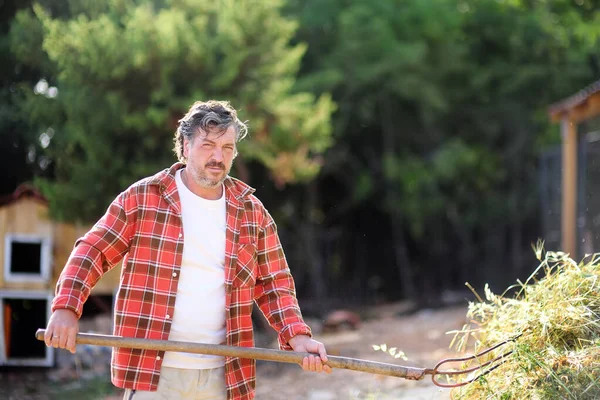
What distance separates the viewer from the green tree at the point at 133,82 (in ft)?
25.7

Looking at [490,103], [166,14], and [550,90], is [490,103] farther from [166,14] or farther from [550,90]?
[166,14]

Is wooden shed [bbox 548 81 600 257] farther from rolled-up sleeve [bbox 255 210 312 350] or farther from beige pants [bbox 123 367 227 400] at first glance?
beige pants [bbox 123 367 227 400]

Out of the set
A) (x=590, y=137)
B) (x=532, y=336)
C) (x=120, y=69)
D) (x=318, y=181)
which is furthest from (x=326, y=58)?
(x=532, y=336)

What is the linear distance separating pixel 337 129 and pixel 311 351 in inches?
416

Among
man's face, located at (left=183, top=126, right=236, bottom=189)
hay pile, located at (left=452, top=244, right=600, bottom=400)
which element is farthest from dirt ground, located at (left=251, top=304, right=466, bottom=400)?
man's face, located at (left=183, top=126, right=236, bottom=189)

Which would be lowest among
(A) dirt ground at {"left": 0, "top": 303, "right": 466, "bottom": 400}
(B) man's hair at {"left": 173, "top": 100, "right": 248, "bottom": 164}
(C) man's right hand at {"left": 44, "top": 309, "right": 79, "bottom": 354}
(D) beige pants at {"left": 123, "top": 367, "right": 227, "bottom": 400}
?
(A) dirt ground at {"left": 0, "top": 303, "right": 466, "bottom": 400}

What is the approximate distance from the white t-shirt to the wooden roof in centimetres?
620

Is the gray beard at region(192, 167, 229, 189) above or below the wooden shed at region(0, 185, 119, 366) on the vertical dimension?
above

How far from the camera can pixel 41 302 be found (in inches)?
304

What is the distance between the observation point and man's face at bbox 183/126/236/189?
293 centimetres

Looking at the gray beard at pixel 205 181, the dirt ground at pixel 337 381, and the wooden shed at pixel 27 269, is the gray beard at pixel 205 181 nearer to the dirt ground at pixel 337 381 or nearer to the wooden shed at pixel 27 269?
the dirt ground at pixel 337 381

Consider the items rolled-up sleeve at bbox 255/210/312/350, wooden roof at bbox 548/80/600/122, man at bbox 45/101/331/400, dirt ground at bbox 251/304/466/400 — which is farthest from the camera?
wooden roof at bbox 548/80/600/122

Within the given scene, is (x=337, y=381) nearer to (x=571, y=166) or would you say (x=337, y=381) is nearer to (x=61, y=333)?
(x=571, y=166)

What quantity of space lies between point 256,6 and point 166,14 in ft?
3.83
